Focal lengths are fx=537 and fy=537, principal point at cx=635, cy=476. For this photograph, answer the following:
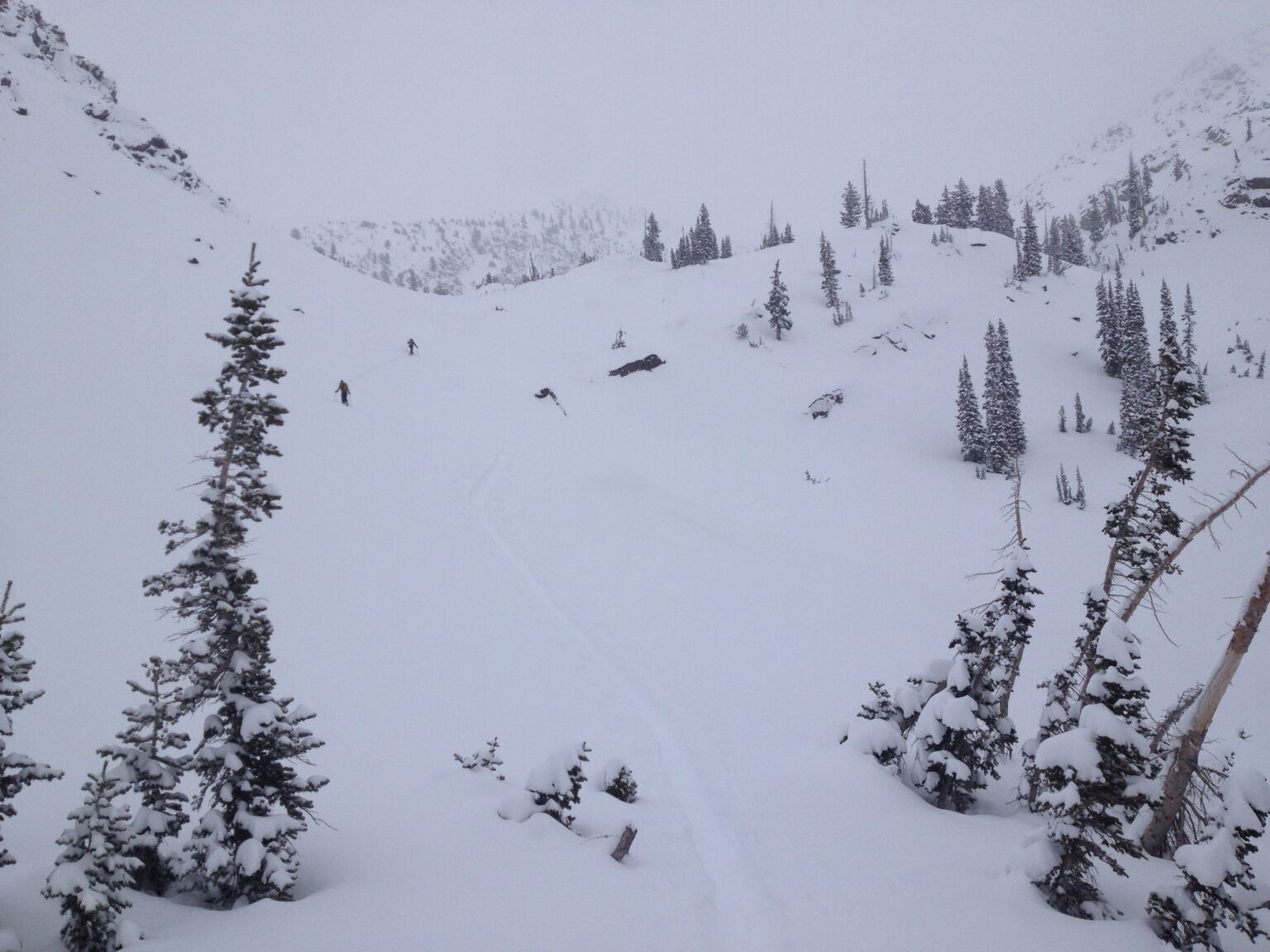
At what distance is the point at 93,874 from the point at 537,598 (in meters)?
12.3

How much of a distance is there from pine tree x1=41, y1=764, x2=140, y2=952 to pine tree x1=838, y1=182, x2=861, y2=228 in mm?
116491

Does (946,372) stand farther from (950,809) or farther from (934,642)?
(950,809)

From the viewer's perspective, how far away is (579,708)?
11.2 metres

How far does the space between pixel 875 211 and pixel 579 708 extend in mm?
118185

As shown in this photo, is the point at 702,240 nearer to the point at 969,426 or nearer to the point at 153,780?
the point at 969,426

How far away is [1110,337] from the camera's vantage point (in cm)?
5791

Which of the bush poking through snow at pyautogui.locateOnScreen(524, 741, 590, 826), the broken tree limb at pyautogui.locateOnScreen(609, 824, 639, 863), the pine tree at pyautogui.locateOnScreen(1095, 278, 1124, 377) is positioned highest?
the pine tree at pyautogui.locateOnScreen(1095, 278, 1124, 377)

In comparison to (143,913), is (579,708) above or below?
below

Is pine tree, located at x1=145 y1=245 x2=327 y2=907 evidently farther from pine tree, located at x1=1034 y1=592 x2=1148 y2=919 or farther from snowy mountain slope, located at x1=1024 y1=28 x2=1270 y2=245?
snowy mountain slope, located at x1=1024 y1=28 x2=1270 y2=245

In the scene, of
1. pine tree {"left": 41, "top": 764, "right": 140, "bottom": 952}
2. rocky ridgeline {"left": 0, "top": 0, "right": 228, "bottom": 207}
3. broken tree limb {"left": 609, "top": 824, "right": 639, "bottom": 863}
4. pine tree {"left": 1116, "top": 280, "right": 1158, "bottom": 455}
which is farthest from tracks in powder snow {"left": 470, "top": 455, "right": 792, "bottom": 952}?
rocky ridgeline {"left": 0, "top": 0, "right": 228, "bottom": 207}

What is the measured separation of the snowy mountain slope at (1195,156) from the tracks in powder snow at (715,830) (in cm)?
12498

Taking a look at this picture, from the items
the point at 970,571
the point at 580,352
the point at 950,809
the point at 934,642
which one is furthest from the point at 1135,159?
the point at 950,809

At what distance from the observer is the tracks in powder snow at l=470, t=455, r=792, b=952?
19.7 feet

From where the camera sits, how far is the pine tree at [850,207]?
101 metres
